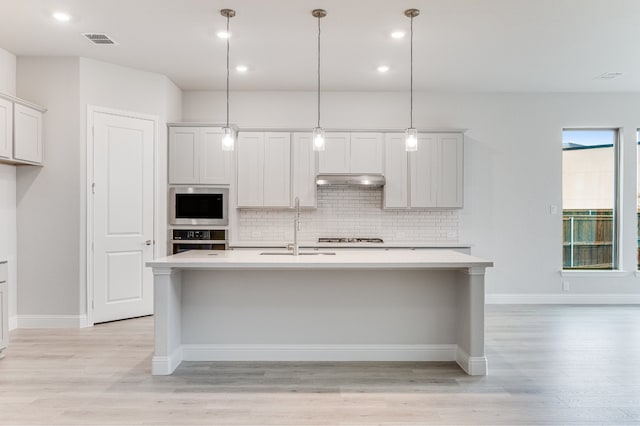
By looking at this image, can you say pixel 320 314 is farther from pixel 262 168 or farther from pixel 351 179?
pixel 262 168

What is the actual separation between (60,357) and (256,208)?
291cm

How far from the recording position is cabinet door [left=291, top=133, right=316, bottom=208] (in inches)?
229

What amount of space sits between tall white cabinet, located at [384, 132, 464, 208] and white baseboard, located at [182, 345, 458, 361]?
8.40 ft

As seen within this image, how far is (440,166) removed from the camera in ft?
19.1

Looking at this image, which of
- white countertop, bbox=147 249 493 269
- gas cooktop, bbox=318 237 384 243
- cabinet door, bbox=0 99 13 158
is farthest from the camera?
gas cooktop, bbox=318 237 384 243

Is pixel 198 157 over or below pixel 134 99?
below

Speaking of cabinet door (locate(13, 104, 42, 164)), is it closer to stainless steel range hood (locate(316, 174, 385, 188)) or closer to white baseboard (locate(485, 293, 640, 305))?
stainless steel range hood (locate(316, 174, 385, 188))

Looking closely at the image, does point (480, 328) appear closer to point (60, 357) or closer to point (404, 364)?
point (404, 364)

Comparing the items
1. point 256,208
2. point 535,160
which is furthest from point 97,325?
point 535,160

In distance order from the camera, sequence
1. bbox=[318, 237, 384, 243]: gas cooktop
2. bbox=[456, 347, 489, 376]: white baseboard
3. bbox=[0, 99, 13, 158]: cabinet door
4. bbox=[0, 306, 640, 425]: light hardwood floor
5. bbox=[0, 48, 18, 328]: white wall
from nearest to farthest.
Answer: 1. bbox=[0, 306, 640, 425]: light hardwood floor
2. bbox=[456, 347, 489, 376]: white baseboard
3. bbox=[0, 99, 13, 158]: cabinet door
4. bbox=[0, 48, 18, 328]: white wall
5. bbox=[318, 237, 384, 243]: gas cooktop

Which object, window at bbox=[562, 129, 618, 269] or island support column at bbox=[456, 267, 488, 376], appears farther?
window at bbox=[562, 129, 618, 269]

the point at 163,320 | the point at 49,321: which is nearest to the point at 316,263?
the point at 163,320

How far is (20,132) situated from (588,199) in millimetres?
7259

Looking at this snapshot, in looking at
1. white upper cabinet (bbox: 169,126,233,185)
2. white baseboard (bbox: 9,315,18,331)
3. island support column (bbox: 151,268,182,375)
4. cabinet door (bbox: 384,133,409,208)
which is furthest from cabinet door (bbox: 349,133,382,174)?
white baseboard (bbox: 9,315,18,331)
